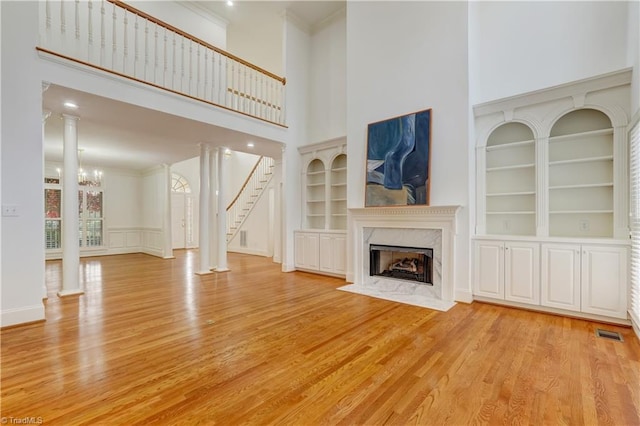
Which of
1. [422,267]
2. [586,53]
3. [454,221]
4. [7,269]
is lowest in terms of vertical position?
[422,267]

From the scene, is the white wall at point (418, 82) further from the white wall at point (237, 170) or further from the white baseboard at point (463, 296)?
the white wall at point (237, 170)

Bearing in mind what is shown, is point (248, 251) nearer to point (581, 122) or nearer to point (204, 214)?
point (204, 214)

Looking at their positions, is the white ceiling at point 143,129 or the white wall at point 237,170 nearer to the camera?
the white ceiling at point 143,129

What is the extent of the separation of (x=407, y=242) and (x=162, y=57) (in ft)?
17.8

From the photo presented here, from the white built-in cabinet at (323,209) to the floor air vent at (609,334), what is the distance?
3616mm

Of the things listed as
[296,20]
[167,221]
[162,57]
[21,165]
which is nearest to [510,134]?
[296,20]

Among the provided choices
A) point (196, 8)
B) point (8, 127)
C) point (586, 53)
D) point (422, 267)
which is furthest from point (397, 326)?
point (196, 8)

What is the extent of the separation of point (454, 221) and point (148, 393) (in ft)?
13.0

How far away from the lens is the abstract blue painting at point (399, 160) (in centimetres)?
444

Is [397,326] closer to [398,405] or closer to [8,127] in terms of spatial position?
[398,405]

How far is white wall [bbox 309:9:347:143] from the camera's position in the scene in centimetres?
658

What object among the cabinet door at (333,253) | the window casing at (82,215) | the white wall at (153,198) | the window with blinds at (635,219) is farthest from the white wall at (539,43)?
the window casing at (82,215)

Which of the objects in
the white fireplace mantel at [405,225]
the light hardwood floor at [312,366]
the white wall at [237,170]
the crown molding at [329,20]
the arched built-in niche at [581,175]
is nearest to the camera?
the light hardwood floor at [312,366]

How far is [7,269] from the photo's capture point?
3.17m
